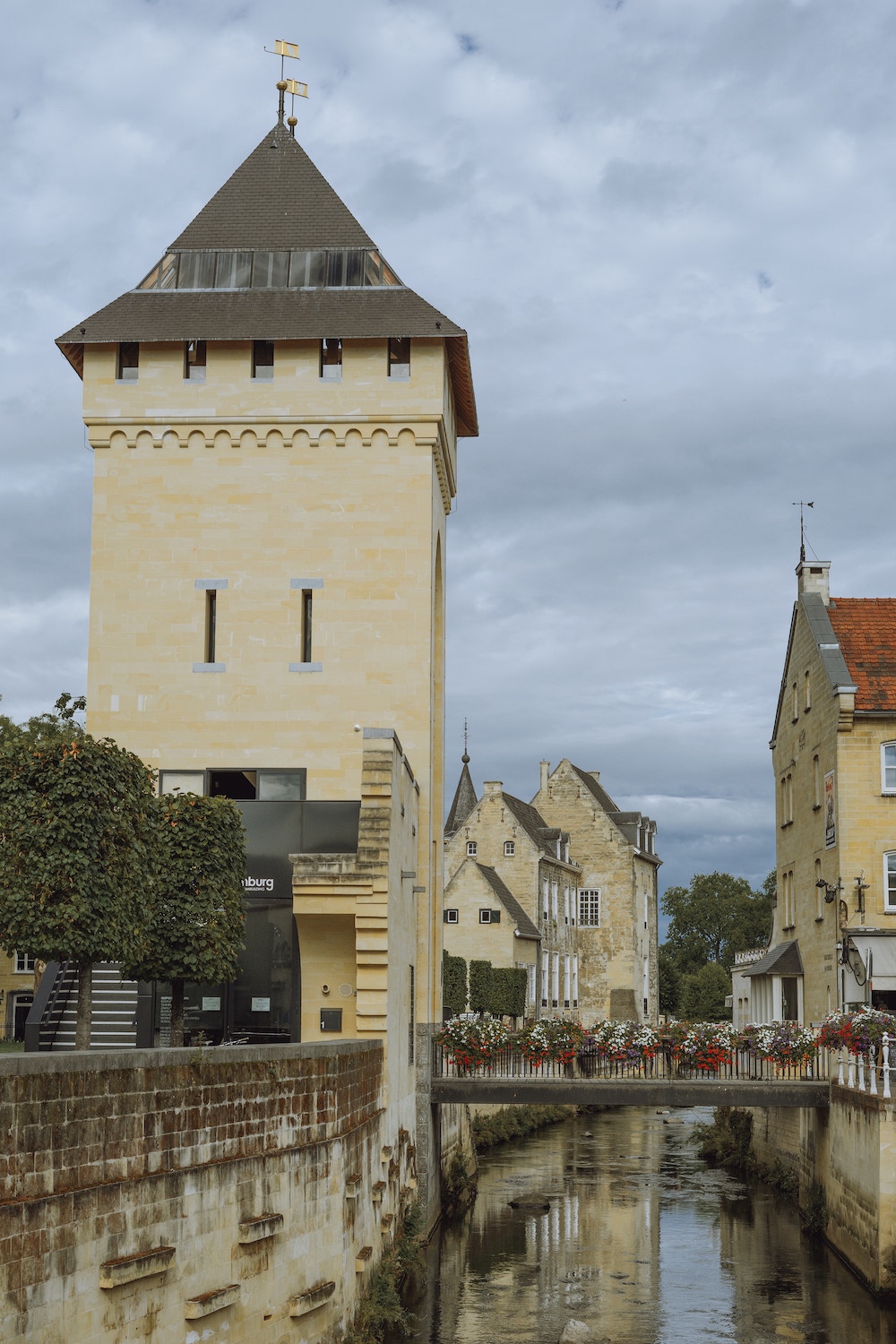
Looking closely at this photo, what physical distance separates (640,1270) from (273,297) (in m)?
18.1

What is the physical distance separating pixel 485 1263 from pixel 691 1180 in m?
12.2

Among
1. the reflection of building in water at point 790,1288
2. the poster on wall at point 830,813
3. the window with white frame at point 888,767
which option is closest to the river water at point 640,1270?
the reflection of building in water at point 790,1288

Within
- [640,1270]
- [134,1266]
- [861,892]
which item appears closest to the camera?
[134,1266]

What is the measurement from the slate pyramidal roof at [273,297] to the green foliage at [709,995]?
66348 mm

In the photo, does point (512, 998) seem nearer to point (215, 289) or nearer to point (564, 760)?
point (564, 760)

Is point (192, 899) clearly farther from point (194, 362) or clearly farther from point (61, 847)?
point (194, 362)

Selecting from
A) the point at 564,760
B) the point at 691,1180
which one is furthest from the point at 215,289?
the point at 564,760

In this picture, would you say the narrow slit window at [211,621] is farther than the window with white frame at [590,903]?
No

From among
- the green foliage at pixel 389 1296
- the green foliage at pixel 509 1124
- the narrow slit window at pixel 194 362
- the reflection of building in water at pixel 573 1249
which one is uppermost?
the narrow slit window at pixel 194 362

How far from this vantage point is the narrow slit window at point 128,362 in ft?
87.2

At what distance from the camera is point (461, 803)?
241 feet

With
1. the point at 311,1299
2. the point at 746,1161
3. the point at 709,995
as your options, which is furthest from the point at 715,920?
the point at 311,1299

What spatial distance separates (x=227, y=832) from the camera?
1962 cm

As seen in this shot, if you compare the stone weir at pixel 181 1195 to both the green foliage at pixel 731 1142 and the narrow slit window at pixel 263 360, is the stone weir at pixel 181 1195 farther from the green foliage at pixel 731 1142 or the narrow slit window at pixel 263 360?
the green foliage at pixel 731 1142
